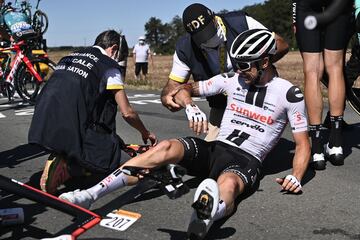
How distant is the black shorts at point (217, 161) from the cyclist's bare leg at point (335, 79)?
4.46 ft

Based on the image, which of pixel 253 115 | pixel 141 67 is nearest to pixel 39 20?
pixel 141 67

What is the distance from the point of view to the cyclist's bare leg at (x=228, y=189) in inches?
137

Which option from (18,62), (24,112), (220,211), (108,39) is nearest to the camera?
(220,211)

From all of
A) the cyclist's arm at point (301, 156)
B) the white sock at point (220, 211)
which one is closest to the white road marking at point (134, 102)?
the cyclist's arm at point (301, 156)

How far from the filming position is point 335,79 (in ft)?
16.9

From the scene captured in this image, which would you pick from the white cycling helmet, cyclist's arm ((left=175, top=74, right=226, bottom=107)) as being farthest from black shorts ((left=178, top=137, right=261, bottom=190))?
the white cycling helmet

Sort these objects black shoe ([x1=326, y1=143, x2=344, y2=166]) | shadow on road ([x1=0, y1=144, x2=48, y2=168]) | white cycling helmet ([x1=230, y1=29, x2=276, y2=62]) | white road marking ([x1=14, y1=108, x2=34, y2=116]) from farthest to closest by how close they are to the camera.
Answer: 1. white road marking ([x1=14, y1=108, x2=34, y2=116])
2. shadow on road ([x1=0, y1=144, x2=48, y2=168])
3. black shoe ([x1=326, y1=143, x2=344, y2=166])
4. white cycling helmet ([x1=230, y1=29, x2=276, y2=62])

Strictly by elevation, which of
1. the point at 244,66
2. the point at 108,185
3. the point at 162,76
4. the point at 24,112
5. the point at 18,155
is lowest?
the point at 162,76

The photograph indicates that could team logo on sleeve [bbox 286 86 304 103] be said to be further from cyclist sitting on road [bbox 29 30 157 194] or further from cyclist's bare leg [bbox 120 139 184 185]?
cyclist sitting on road [bbox 29 30 157 194]

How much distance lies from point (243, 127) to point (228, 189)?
89cm

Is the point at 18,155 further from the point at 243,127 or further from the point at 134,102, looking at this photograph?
the point at 134,102

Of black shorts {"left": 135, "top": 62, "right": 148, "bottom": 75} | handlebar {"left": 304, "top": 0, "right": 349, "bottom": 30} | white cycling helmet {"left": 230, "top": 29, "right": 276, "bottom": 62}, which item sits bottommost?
black shorts {"left": 135, "top": 62, "right": 148, "bottom": 75}

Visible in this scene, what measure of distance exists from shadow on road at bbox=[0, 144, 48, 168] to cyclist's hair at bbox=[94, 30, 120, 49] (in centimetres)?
149

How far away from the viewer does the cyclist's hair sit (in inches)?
175
